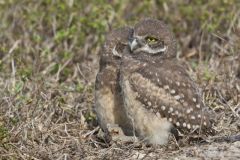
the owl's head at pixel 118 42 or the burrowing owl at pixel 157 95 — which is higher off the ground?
the owl's head at pixel 118 42

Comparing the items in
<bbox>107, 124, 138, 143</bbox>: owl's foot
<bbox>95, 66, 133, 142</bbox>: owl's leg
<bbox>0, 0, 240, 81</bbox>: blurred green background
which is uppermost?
<bbox>0, 0, 240, 81</bbox>: blurred green background

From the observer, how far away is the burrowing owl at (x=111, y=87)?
607 centimetres

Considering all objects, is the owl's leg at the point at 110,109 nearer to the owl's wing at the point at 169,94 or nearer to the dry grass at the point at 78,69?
the dry grass at the point at 78,69

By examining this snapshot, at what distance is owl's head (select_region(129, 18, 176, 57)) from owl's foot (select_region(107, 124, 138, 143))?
0.65 metres

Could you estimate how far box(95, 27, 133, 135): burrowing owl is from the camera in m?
→ 6.07

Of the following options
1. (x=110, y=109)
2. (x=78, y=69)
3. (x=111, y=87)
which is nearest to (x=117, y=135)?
(x=110, y=109)

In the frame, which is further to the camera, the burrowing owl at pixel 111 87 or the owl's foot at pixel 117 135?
the burrowing owl at pixel 111 87

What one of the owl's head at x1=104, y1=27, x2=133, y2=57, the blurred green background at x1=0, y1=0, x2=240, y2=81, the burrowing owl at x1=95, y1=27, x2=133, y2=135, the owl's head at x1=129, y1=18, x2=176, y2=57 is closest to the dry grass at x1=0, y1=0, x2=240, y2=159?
the blurred green background at x1=0, y1=0, x2=240, y2=81

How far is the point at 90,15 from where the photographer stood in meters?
8.70

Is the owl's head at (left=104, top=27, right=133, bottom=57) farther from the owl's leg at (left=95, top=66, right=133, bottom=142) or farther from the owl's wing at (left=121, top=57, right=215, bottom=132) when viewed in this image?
the owl's wing at (left=121, top=57, right=215, bottom=132)

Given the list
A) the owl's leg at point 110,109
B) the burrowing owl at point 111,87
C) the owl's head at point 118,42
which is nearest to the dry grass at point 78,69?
the owl's leg at point 110,109

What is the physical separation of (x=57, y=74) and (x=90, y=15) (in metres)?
1.36

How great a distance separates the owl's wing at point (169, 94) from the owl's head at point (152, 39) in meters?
0.15

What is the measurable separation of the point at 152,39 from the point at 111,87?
549 millimetres
